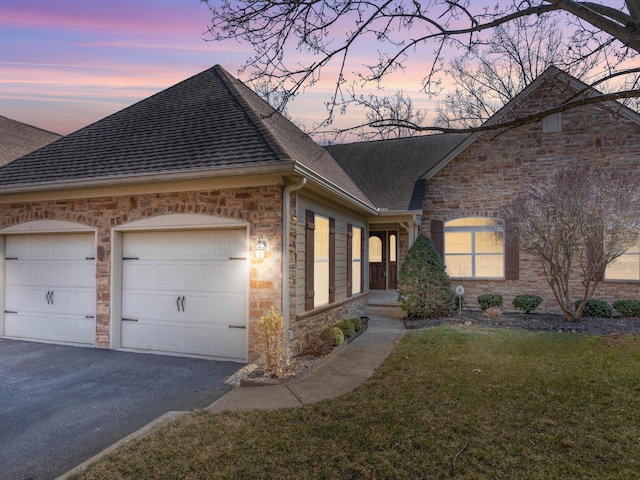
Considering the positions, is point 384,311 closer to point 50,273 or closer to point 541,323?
point 541,323

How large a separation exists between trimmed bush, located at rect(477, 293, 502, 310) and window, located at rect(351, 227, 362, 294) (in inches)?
139

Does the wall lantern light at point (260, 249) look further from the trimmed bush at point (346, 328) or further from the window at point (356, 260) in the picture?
the window at point (356, 260)

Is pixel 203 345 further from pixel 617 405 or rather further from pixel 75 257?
pixel 617 405

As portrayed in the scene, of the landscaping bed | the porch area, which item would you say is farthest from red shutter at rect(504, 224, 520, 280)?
the landscaping bed

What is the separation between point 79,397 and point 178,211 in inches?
121

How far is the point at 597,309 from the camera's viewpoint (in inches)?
402

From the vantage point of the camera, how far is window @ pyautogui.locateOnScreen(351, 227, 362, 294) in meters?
10.5

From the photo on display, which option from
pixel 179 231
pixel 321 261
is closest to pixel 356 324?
pixel 321 261

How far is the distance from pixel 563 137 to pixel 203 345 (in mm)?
11120

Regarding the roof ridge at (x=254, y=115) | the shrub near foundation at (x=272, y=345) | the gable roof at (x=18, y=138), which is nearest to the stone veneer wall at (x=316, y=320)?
the shrub near foundation at (x=272, y=345)

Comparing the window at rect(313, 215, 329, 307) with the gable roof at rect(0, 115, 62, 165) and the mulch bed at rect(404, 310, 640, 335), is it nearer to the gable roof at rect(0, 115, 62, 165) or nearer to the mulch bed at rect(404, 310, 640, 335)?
the mulch bed at rect(404, 310, 640, 335)

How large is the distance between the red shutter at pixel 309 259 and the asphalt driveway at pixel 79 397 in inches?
66.9

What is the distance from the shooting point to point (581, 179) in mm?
9125

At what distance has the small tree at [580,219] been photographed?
8.67 metres
